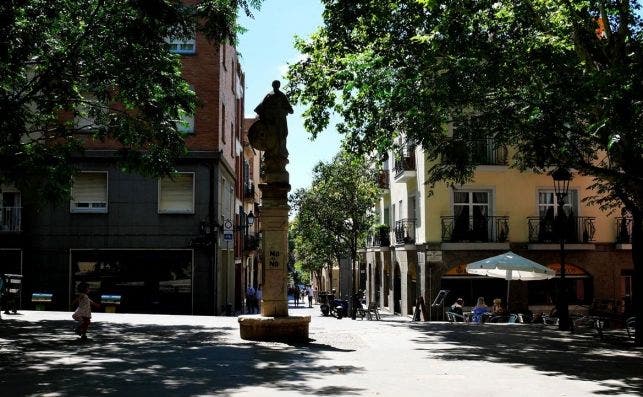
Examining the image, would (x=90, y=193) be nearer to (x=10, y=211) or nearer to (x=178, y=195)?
(x=10, y=211)

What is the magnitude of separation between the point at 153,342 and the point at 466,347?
19.8 feet

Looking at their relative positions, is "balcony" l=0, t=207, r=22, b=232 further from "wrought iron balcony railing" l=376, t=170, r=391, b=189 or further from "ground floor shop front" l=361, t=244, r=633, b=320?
"wrought iron balcony railing" l=376, t=170, r=391, b=189

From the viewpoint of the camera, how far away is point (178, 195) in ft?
93.9

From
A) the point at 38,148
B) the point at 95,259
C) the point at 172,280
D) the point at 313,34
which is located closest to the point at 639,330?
the point at 313,34

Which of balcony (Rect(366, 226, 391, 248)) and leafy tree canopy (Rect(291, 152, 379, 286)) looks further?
balcony (Rect(366, 226, 391, 248))

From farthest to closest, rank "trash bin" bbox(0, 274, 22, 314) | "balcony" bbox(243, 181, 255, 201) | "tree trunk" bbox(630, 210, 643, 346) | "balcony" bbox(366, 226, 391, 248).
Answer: "balcony" bbox(243, 181, 255, 201) → "balcony" bbox(366, 226, 391, 248) → "trash bin" bbox(0, 274, 22, 314) → "tree trunk" bbox(630, 210, 643, 346)

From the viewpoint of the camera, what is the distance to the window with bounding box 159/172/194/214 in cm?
2839

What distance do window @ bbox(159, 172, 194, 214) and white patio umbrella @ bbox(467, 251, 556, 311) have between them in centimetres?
1185

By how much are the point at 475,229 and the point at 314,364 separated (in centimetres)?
2192

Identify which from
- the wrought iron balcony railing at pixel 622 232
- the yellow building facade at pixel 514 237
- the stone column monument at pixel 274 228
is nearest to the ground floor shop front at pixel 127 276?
the yellow building facade at pixel 514 237

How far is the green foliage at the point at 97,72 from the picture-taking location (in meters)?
12.7

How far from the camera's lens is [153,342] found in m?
13.4

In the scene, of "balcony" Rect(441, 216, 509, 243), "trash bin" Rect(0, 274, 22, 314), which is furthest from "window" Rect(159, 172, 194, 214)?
"balcony" Rect(441, 216, 509, 243)

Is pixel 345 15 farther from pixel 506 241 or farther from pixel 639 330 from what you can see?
pixel 506 241
